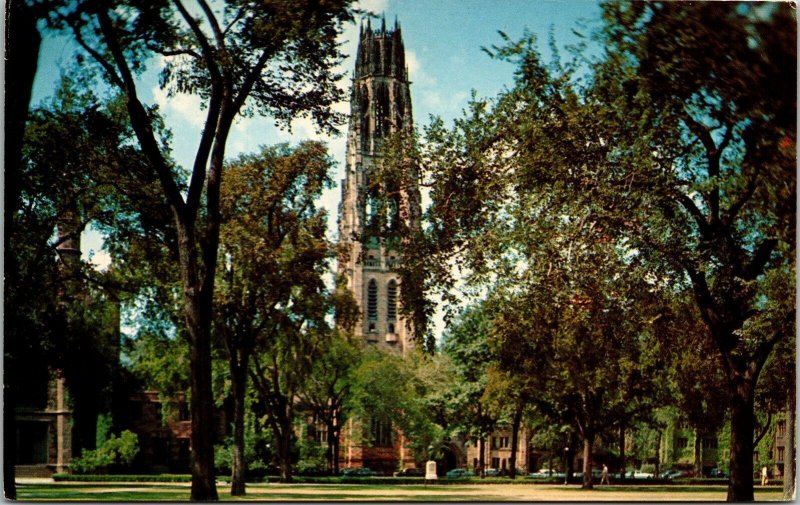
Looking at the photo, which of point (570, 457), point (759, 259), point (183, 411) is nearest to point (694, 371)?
point (759, 259)

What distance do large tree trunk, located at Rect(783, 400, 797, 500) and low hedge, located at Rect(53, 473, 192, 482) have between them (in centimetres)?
556

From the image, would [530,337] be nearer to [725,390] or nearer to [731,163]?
[725,390]

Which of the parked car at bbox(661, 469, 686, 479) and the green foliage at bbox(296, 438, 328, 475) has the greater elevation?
the parked car at bbox(661, 469, 686, 479)

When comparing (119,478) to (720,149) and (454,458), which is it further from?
(454,458)

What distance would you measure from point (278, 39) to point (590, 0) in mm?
2897

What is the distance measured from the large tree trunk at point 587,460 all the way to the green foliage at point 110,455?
9561 millimetres

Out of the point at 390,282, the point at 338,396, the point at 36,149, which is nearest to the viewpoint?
the point at 36,149

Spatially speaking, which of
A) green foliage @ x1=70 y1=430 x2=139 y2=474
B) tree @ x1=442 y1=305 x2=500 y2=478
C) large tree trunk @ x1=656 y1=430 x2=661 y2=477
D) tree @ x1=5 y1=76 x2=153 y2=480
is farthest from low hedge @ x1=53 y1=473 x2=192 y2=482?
tree @ x1=442 y1=305 x2=500 y2=478

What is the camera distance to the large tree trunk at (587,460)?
1803cm

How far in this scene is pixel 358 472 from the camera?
693 inches

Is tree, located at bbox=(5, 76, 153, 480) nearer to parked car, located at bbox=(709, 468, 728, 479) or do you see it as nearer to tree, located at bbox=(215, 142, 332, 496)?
tree, located at bbox=(215, 142, 332, 496)

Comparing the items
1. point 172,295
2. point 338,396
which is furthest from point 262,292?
point 338,396

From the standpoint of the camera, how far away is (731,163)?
31.0 ft

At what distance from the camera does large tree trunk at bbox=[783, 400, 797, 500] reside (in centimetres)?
956
